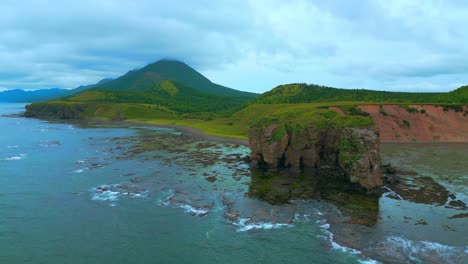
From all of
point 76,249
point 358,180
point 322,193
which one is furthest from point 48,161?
point 358,180

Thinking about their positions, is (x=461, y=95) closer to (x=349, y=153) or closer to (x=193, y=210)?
(x=349, y=153)

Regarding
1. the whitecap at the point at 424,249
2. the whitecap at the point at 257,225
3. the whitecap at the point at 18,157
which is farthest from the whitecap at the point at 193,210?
the whitecap at the point at 18,157

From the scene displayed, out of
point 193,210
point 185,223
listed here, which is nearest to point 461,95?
point 193,210

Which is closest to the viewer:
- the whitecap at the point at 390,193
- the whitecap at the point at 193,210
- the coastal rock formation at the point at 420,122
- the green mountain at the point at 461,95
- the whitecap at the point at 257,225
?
the whitecap at the point at 257,225

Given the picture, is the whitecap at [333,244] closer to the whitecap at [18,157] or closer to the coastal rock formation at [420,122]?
the whitecap at [18,157]

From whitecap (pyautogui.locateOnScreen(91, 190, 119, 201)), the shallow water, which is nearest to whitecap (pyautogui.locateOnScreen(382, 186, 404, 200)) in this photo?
the shallow water

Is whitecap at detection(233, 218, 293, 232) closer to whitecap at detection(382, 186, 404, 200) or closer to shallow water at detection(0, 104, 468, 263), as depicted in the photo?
shallow water at detection(0, 104, 468, 263)

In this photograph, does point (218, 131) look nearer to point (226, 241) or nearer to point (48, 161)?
point (48, 161)

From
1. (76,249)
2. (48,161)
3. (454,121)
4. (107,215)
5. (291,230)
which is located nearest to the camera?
(76,249)
